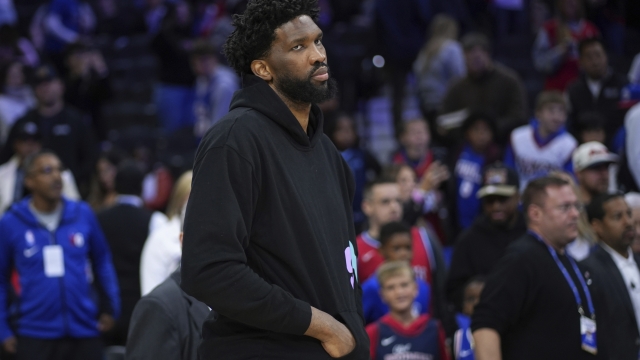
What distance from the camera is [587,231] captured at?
6.26 metres

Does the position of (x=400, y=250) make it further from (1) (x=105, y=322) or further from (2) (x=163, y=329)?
(2) (x=163, y=329)

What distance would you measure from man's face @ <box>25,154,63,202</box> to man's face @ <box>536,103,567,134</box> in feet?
14.0

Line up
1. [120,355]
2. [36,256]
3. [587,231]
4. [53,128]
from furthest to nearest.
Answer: [53,128], [120,355], [36,256], [587,231]

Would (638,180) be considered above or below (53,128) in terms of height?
below

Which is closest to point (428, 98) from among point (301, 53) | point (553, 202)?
point (553, 202)

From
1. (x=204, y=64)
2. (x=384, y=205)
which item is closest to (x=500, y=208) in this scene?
(x=384, y=205)

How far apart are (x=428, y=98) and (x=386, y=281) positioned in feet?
16.0

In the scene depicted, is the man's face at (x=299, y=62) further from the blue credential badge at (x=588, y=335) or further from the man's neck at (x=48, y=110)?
the man's neck at (x=48, y=110)

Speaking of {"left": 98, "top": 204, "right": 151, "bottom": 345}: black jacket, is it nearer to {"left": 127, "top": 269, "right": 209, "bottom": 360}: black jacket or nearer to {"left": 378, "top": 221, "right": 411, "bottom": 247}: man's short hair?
{"left": 378, "top": 221, "right": 411, "bottom": 247}: man's short hair

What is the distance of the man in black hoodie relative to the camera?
8.73ft

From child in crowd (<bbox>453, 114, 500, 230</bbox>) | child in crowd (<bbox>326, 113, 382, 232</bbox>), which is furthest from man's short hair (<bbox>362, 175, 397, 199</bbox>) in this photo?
child in crowd (<bbox>326, 113, 382, 232</bbox>)

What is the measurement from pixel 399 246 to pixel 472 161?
214cm

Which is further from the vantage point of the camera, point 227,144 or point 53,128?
point 53,128

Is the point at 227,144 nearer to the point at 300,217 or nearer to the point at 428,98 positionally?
the point at 300,217
